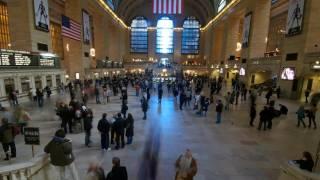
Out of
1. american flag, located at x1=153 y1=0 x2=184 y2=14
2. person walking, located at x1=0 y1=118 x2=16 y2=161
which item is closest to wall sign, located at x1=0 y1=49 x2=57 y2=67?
person walking, located at x1=0 y1=118 x2=16 y2=161

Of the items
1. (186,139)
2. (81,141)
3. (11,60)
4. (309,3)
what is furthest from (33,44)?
(309,3)

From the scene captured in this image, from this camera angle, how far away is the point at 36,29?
663 inches

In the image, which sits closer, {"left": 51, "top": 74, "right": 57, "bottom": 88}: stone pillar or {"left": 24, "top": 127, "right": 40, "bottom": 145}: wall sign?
{"left": 24, "top": 127, "right": 40, "bottom": 145}: wall sign

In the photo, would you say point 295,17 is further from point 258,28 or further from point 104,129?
point 104,129

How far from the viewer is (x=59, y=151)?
13.0 feet

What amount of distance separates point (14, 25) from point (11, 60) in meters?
4.47

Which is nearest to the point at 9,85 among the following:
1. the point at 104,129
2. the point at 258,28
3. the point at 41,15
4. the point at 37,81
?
the point at 37,81

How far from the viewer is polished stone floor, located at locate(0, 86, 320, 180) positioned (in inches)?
211

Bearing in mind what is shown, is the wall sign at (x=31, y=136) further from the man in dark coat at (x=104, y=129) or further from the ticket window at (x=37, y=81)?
the ticket window at (x=37, y=81)

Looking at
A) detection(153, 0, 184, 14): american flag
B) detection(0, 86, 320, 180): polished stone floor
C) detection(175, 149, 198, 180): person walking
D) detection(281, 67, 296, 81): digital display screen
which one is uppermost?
detection(153, 0, 184, 14): american flag

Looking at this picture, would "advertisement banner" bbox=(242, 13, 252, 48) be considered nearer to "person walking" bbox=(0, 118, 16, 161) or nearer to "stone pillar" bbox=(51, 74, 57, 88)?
"stone pillar" bbox=(51, 74, 57, 88)

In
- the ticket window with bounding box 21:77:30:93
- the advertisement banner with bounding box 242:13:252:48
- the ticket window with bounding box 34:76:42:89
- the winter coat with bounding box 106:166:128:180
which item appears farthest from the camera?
the advertisement banner with bounding box 242:13:252:48

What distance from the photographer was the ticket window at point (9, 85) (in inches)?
510

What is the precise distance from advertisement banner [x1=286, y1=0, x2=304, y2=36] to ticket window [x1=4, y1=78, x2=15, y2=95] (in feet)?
69.4
